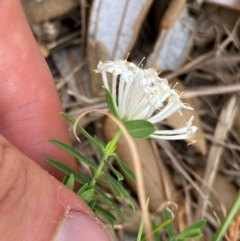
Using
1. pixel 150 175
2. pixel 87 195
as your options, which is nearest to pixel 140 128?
pixel 87 195

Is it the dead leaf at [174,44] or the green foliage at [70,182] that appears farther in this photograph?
the dead leaf at [174,44]

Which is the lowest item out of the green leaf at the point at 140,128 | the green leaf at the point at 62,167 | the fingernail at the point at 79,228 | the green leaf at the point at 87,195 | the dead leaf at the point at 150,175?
the dead leaf at the point at 150,175

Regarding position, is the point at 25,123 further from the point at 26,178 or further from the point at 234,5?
the point at 234,5

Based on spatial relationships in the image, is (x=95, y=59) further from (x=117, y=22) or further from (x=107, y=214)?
(x=107, y=214)

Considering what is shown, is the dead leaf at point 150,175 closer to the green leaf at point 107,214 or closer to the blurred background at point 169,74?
the blurred background at point 169,74

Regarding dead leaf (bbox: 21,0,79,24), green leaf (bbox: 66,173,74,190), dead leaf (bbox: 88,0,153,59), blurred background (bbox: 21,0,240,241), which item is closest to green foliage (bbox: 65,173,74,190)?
green leaf (bbox: 66,173,74,190)

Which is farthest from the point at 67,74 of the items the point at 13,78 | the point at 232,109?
the point at 232,109

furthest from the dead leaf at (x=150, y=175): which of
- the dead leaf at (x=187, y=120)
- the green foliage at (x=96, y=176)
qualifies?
the green foliage at (x=96, y=176)
